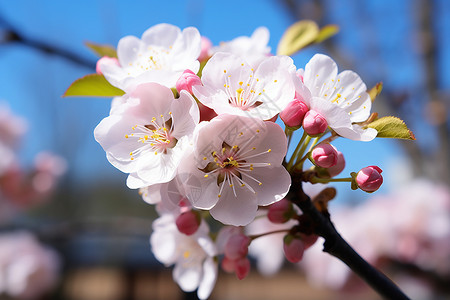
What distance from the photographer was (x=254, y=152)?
0.58 m

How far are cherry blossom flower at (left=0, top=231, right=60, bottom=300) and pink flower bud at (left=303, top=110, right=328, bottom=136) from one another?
3367 mm

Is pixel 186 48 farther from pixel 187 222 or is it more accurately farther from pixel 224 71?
pixel 187 222

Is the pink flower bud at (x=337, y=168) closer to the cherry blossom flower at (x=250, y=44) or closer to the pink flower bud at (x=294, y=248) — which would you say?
the pink flower bud at (x=294, y=248)

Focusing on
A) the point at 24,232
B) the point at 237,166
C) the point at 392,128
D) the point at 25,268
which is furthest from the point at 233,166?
the point at 25,268

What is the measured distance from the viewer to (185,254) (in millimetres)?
773

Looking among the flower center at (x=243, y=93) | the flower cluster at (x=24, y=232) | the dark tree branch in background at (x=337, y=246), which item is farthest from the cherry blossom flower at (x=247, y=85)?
the flower cluster at (x=24, y=232)

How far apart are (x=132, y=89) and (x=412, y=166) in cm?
289

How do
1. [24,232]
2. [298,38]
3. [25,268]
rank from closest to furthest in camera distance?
[298,38]
[24,232]
[25,268]

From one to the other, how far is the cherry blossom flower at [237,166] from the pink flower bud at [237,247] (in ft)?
0.40

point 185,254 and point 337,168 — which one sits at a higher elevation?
point 337,168

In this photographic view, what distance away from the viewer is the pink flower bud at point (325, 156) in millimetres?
534

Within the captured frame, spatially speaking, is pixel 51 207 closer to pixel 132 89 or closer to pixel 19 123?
pixel 19 123

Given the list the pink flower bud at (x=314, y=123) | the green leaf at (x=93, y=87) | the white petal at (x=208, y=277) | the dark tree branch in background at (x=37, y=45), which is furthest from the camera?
the dark tree branch in background at (x=37, y=45)

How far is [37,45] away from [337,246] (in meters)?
1.08
